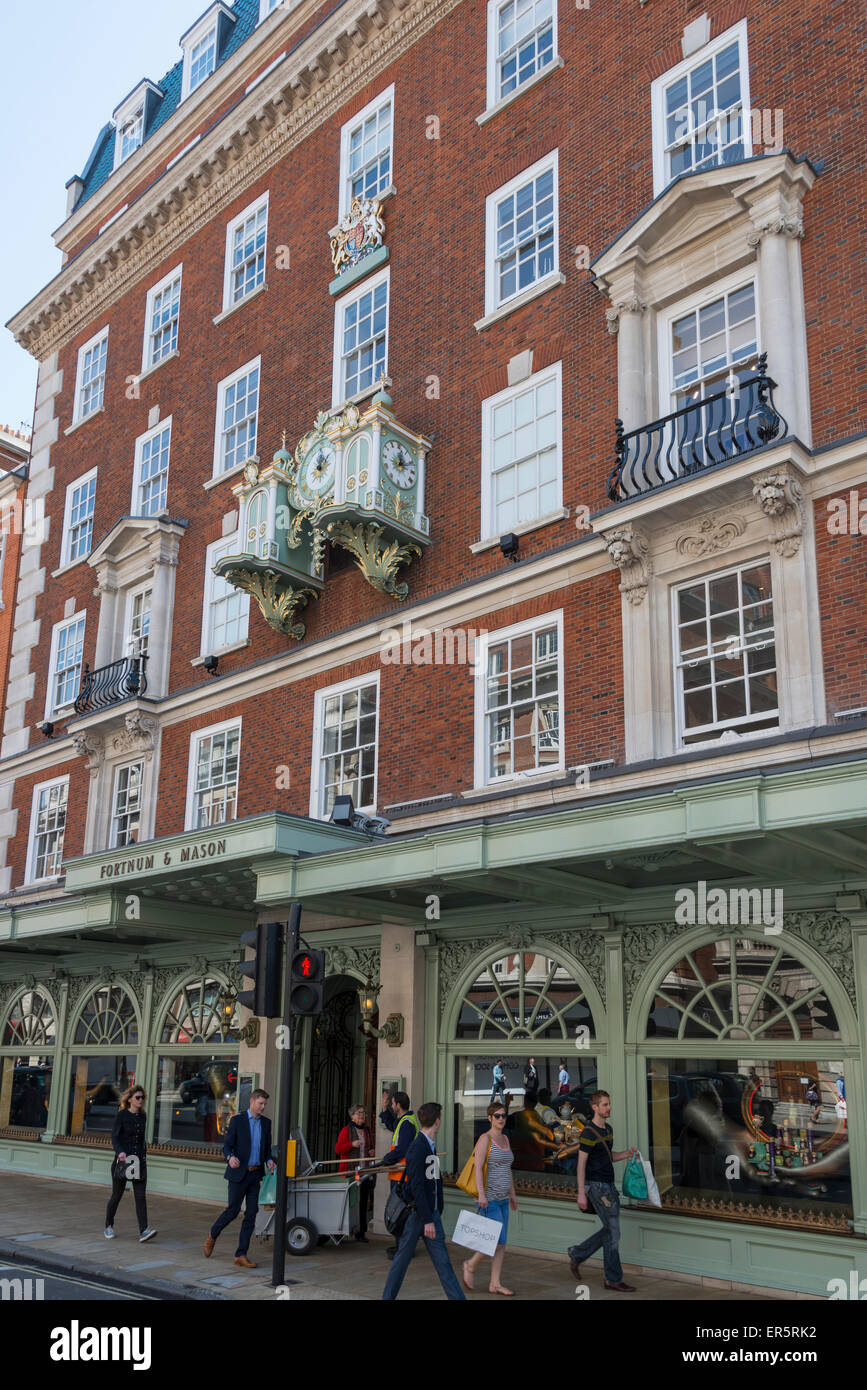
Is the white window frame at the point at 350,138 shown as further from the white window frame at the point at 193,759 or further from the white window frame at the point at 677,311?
the white window frame at the point at 193,759

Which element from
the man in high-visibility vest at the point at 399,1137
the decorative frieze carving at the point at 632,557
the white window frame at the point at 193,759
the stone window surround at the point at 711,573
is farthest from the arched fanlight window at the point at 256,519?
the man in high-visibility vest at the point at 399,1137

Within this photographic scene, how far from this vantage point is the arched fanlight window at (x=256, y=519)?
677 inches

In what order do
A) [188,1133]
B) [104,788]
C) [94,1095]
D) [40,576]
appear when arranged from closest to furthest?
1. [188,1133]
2. [94,1095]
3. [104,788]
4. [40,576]

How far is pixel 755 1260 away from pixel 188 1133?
32.6 ft

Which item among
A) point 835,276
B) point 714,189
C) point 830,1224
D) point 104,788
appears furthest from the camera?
point 104,788

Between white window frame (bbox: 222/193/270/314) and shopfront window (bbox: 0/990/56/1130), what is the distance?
13337 millimetres

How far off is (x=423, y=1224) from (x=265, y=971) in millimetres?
2689

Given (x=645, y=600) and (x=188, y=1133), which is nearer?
(x=645, y=600)

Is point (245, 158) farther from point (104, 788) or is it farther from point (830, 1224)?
Result: point (830, 1224)

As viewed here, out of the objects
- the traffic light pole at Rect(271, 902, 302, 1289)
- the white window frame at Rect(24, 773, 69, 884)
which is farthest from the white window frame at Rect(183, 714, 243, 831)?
the traffic light pole at Rect(271, 902, 302, 1289)

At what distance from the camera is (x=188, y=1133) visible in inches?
695

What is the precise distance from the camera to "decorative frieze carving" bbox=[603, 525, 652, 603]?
12930mm

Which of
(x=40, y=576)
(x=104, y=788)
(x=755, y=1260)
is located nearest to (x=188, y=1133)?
(x=104, y=788)

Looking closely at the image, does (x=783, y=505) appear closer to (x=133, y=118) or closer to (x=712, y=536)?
(x=712, y=536)
